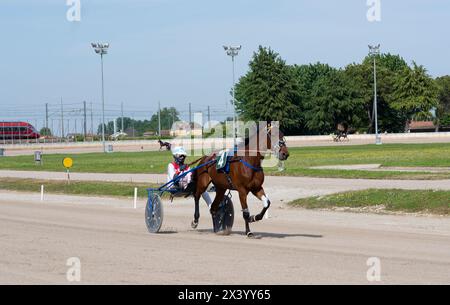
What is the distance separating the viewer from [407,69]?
400ft

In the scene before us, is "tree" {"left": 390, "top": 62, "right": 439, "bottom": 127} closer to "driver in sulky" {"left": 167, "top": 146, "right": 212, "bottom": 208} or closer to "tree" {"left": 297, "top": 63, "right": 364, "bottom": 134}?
"tree" {"left": 297, "top": 63, "right": 364, "bottom": 134}

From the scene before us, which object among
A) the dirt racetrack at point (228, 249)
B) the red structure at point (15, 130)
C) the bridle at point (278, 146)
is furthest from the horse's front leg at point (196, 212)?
the red structure at point (15, 130)

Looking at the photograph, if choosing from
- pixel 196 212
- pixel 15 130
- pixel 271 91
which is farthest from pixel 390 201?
pixel 15 130

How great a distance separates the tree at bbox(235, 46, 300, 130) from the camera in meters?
113

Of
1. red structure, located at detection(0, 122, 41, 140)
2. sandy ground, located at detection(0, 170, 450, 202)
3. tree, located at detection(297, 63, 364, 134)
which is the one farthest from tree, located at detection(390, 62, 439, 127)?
sandy ground, located at detection(0, 170, 450, 202)

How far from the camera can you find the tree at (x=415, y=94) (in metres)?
120

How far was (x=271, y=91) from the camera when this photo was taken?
11344cm

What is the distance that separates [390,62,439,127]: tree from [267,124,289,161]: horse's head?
106 metres

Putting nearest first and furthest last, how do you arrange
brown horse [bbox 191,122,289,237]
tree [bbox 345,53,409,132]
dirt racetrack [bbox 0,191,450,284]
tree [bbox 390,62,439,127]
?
dirt racetrack [bbox 0,191,450,284]
brown horse [bbox 191,122,289,237]
tree [bbox 390,62,439,127]
tree [bbox 345,53,409,132]

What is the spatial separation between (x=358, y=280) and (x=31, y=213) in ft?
50.1

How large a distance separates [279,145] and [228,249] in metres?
2.06

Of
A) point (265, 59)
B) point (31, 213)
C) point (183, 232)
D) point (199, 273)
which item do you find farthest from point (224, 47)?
point (199, 273)

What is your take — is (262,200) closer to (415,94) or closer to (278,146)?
(278,146)
